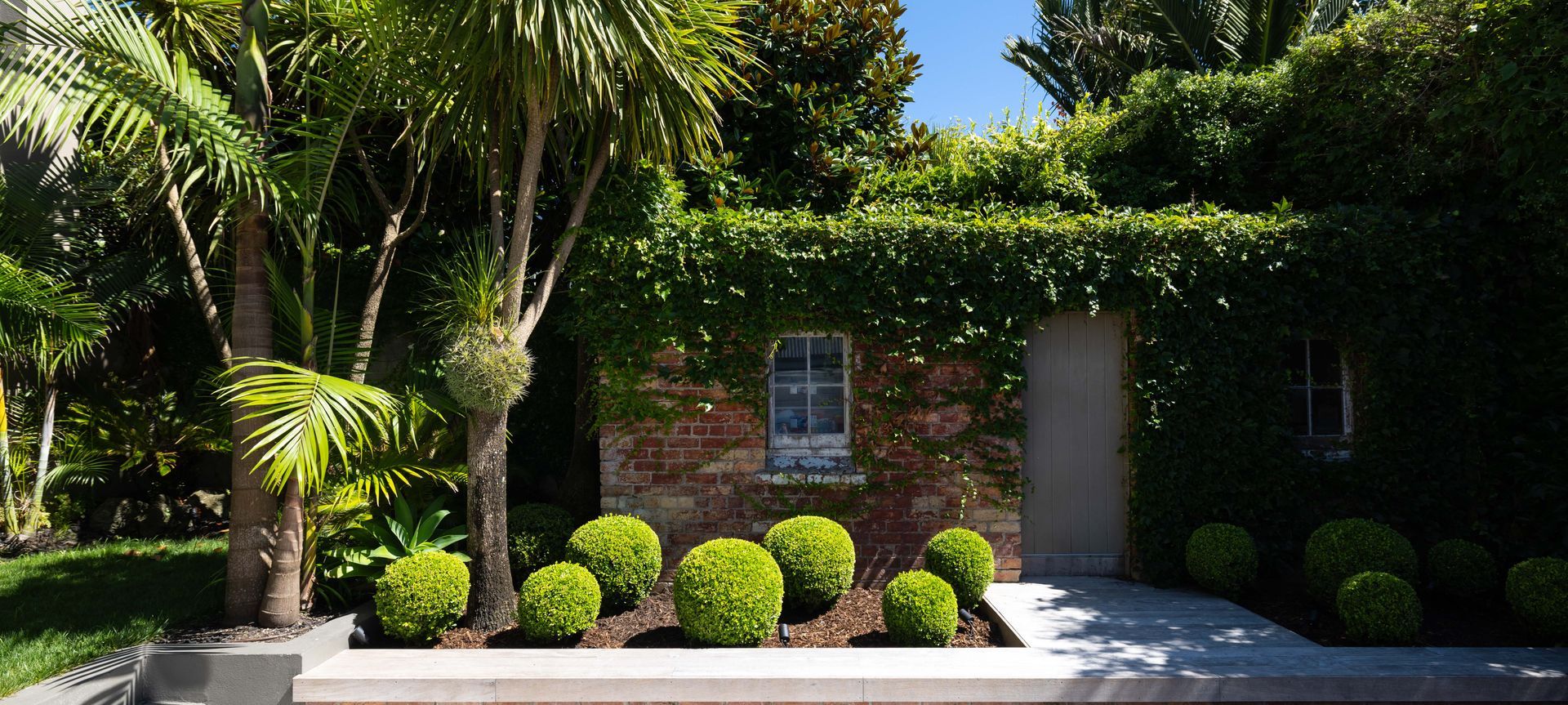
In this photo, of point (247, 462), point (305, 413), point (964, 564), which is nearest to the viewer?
point (305, 413)

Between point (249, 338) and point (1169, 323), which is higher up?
point (1169, 323)

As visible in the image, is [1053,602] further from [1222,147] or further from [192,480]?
[192,480]

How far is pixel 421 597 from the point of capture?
4.99 metres

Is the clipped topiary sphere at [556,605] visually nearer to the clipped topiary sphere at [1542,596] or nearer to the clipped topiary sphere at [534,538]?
the clipped topiary sphere at [534,538]

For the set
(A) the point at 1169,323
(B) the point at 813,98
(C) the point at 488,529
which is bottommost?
(C) the point at 488,529

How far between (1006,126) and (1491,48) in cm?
385

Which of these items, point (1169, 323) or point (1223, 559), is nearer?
point (1223, 559)

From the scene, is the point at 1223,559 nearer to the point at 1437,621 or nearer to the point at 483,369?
the point at 1437,621

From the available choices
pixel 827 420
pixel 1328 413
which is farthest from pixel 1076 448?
pixel 1328 413

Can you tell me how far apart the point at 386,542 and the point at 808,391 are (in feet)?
10.8

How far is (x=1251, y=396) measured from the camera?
6.58 m

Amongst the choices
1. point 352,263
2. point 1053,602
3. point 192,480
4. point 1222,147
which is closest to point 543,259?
point 352,263

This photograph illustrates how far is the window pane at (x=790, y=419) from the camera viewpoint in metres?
6.72

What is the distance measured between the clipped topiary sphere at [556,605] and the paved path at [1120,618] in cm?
275
